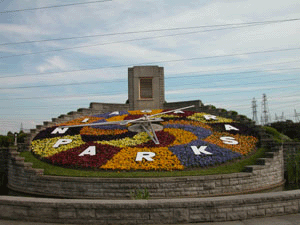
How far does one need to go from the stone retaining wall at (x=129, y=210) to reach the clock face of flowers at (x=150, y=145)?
21.9 feet

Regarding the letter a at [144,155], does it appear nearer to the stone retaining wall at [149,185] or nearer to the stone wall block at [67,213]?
the stone retaining wall at [149,185]

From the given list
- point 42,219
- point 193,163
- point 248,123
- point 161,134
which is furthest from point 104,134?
point 42,219

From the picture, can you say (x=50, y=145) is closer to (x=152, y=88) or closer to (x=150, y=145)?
(x=150, y=145)

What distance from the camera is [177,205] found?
20.2ft

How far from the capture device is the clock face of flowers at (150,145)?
44.7 feet

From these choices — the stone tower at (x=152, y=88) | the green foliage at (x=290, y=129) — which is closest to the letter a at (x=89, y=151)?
the stone tower at (x=152, y=88)

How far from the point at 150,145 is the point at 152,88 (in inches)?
449

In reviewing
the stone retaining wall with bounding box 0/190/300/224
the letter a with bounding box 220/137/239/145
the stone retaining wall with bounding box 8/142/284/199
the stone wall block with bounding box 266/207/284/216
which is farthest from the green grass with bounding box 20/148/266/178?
the stone retaining wall with bounding box 0/190/300/224

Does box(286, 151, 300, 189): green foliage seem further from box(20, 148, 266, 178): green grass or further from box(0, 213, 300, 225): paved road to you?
box(0, 213, 300, 225): paved road

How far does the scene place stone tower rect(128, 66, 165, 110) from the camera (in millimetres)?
26156

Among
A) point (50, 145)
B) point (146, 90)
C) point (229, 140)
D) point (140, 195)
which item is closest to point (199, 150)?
point (229, 140)

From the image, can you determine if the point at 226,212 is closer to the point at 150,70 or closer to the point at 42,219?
the point at 42,219

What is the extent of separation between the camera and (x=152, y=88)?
86.4 feet

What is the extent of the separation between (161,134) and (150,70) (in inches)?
401
